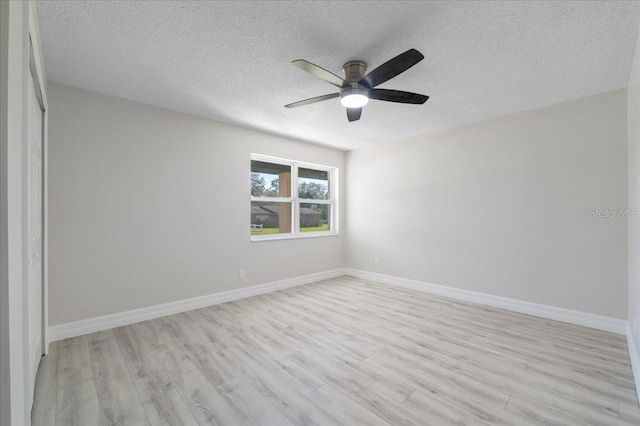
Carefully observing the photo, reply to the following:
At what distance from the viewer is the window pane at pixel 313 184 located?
5.04m

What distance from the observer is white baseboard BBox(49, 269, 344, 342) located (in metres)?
2.75

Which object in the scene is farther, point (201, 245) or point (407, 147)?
point (407, 147)

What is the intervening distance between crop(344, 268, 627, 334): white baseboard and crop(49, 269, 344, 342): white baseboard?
180cm

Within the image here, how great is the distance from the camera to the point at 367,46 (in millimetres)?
2111

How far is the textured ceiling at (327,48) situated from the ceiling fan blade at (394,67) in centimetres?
21

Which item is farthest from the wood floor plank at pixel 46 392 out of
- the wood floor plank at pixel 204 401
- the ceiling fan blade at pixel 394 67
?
the ceiling fan blade at pixel 394 67

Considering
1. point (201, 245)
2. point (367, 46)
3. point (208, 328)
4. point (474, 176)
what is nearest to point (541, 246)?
point (474, 176)

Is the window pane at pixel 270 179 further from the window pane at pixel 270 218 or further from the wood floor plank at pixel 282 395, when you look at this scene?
the wood floor plank at pixel 282 395

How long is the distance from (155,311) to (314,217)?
9.52 feet

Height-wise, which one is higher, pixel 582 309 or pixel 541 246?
pixel 541 246

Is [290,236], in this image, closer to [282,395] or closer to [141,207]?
[141,207]

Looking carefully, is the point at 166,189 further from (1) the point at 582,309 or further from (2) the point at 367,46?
(1) the point at 582,309

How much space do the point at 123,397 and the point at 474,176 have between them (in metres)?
4.37

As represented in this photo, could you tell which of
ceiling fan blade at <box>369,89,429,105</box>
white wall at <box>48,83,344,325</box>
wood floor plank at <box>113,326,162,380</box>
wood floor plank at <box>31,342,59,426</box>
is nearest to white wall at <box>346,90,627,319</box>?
ceiling fan blade at <box>369,89,429,105</box>
